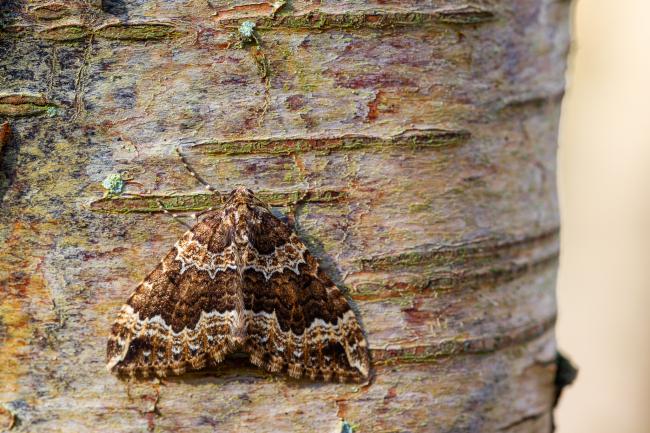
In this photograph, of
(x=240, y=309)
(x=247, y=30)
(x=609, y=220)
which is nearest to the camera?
(x=247, y=30)

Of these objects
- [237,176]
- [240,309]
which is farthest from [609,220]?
[237,176]

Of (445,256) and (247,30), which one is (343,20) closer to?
(247,30)

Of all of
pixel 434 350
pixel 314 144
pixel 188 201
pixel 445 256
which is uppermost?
pixel 314 144

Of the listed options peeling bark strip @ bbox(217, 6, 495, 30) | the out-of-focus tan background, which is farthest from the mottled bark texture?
the out-of-focus tan background

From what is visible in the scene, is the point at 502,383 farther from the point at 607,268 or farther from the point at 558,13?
the point at 607,268

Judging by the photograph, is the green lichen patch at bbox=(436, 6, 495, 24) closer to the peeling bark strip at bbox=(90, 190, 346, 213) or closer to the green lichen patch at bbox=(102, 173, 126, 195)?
the peeling bark strip at bbox=(90, 190, 346, 213)

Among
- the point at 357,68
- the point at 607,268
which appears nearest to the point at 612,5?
the point at 607,268

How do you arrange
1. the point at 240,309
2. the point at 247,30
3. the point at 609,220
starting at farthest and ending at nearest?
1. the point at 609,220
2. the point at 240,309
3. the point at 247,30
